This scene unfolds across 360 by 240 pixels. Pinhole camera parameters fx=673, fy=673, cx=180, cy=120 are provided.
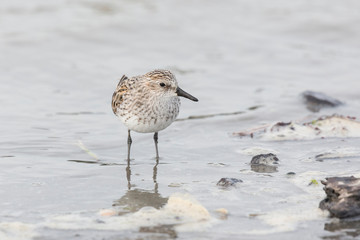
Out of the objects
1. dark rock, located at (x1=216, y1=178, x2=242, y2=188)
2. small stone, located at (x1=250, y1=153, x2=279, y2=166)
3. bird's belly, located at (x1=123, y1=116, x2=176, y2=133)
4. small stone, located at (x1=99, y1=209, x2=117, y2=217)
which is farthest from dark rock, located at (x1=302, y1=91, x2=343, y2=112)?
small stone, located at (x1=99, y1=209, x2=117, y2=217)

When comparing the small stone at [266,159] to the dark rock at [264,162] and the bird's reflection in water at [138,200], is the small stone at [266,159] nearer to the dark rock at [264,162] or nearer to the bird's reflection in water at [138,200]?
the dark rock at [264,162]

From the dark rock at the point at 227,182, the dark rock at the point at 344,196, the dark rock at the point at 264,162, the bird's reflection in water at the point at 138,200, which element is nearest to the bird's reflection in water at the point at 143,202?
the bird's reflection in water at the point at 138,200

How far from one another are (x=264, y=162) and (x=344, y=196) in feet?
6.50

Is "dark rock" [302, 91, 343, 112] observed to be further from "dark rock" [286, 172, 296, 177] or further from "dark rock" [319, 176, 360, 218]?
"dark rock" [319, 176, 360, 218]

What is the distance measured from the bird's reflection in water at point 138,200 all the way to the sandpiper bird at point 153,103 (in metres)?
1.08

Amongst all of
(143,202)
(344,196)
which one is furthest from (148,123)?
(344,196)

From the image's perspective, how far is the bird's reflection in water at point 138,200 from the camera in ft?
20.5

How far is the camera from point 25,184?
6.93 metres

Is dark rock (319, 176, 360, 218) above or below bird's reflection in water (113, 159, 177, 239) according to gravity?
above

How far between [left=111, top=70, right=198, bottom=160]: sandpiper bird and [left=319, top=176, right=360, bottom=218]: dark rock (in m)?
2.49

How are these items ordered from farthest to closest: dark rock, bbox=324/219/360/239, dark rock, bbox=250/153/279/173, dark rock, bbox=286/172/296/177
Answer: dark rock, bbox=250/153/279/173, dark rock, bbox=286/172/296/177, dark rock, bbox=324/219/360/239

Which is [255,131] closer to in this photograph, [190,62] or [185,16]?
[190,62]

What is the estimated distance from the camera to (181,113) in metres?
10.4

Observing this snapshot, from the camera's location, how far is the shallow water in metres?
5.96
